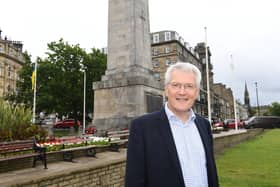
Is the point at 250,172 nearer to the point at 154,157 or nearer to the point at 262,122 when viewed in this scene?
the point at 154,157

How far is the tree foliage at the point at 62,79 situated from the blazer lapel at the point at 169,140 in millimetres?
28288

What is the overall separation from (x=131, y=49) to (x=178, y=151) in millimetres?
12748

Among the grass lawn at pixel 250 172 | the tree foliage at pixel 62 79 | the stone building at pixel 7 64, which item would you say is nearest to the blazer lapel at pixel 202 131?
the grass lawn at pixel 250 172

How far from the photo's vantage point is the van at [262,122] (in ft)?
118

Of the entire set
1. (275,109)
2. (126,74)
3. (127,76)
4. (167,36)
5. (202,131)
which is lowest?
(202,131)

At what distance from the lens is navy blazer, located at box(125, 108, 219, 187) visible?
2150 mm

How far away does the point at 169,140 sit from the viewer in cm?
224

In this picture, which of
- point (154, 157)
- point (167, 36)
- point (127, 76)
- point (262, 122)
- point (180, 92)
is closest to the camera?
point (154, 157)

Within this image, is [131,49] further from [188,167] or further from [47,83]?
[47,83]

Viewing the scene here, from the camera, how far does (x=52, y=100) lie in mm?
29453

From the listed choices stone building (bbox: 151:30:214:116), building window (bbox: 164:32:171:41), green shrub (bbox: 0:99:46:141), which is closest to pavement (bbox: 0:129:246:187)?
green shrub (bbox: 0:99:46:141)

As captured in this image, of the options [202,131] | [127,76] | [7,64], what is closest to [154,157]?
[202,131]

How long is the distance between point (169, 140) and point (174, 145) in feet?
0.20

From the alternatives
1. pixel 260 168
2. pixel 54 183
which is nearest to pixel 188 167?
pixel 54 183
